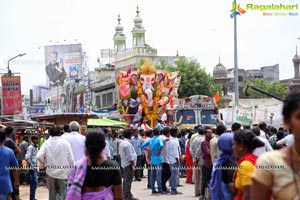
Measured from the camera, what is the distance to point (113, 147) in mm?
21453

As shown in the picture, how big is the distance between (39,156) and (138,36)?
314ft

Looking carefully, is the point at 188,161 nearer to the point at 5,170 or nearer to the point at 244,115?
the point at 5,170

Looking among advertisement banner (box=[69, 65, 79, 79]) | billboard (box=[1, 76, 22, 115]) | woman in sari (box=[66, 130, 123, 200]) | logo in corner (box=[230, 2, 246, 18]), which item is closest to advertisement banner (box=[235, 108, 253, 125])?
logo in corner (box=[230, 2, 246, 18])

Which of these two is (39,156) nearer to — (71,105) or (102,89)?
(102,89)

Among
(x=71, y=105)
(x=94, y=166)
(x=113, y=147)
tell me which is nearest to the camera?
(x=94, y=166)

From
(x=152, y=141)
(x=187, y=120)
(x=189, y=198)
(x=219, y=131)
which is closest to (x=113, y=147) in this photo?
(x=152, y=141)

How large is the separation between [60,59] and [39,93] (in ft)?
165

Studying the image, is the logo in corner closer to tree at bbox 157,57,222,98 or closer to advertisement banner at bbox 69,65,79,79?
tree at bbox 157,57,222,98

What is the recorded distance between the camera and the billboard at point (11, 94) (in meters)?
43.5

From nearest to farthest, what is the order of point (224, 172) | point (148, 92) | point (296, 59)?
point (224, 172)
point (148, 92)
point (296, 59)

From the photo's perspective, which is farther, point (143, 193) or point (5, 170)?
point (143, 193)

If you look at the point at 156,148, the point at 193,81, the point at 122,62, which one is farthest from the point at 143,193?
the point at 122,62

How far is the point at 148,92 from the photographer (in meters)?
46.9

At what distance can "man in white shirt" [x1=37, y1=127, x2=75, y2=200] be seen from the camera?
1228 cm
